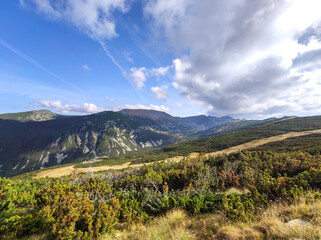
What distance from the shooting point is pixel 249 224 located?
14.6 feet

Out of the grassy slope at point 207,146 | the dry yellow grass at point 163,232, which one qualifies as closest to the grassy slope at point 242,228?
the dry yellow grass at point 163,232

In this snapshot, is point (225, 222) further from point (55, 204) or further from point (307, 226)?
point (55, 204)

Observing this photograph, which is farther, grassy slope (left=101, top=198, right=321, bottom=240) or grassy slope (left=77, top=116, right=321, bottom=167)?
grassy slope (left=77, top=116, right=321, bottom=167)

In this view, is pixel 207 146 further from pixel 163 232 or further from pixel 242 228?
pixel 163 232

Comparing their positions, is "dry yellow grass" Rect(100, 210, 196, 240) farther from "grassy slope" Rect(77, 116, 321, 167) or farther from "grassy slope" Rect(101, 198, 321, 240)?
"grassy slope" Rect(77, 116, 321, 167)

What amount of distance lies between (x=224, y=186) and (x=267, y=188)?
11.3 feet

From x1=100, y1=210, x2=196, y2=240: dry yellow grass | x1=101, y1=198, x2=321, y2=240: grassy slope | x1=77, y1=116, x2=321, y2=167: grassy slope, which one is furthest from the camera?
x1=77, y1=116, x2=321, y2=167: grassy slope

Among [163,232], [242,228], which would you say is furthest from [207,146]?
[163,232]

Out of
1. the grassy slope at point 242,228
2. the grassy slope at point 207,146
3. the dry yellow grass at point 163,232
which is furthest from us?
the grassy slope at point 207,146

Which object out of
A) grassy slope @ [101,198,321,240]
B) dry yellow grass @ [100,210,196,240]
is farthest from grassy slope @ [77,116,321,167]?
grassy slope @ [101,198,321,240]

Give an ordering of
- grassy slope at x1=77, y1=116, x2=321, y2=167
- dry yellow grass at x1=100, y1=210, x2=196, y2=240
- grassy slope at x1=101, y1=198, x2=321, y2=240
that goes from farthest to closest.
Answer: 1. grassy slope at x1=77, y1=116, x2=321, y2=167
2. dry yellow grass at x1=100, y1=210, x2=196, y2=240
3. grassy slope at x1=101, y1=198, x2=321, y2=240

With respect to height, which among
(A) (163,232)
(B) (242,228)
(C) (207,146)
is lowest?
(C) (207,146)

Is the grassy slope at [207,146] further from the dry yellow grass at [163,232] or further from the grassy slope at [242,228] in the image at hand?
the grassy slope at [242,228]

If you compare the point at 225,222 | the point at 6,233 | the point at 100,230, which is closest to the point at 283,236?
the point at 225,222
